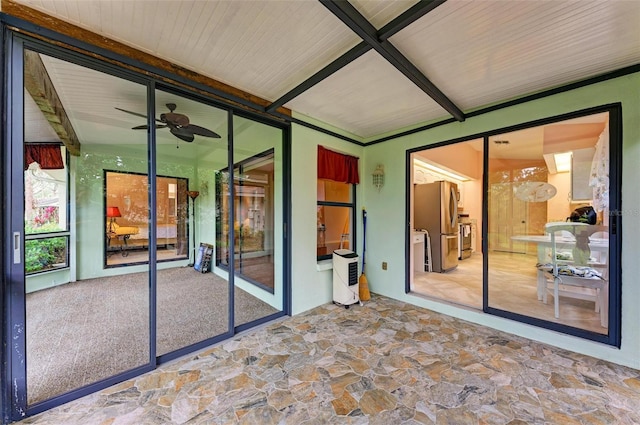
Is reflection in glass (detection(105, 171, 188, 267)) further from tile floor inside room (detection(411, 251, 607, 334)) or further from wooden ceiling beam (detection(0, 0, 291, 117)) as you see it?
tile floor inside room (detection(411, 251, 607, 334))

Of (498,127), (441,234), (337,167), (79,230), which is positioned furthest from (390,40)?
(79,230)

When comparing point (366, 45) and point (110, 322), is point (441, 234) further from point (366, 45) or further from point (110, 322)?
point (110, 322)

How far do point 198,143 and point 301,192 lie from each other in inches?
73.9

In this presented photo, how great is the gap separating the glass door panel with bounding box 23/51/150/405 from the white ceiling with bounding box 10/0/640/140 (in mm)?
368

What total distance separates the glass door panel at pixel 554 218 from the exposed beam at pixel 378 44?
1.28m

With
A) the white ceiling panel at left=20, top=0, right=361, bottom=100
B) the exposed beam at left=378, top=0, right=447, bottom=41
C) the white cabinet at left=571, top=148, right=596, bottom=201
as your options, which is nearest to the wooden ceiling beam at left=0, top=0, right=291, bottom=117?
the white ceiling panel at left=20, top=0, right=361, bottom=100

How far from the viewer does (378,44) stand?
1.74 meters

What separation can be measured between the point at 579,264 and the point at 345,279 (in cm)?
281

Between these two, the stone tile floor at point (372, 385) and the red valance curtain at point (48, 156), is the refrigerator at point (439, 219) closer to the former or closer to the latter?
the stone tile floor at point (372, 385)

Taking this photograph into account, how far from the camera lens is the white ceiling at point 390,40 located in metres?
1.58

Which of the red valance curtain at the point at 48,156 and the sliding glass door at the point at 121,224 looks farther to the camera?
the red valance curtain at the point at 48,156

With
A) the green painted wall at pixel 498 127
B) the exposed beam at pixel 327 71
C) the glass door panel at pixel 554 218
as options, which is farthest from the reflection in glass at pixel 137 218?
the glass door panel at pixel 554 218

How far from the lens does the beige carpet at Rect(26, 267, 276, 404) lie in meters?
1.97

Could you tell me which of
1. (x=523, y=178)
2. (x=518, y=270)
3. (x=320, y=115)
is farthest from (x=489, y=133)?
(x=518, y=270)
